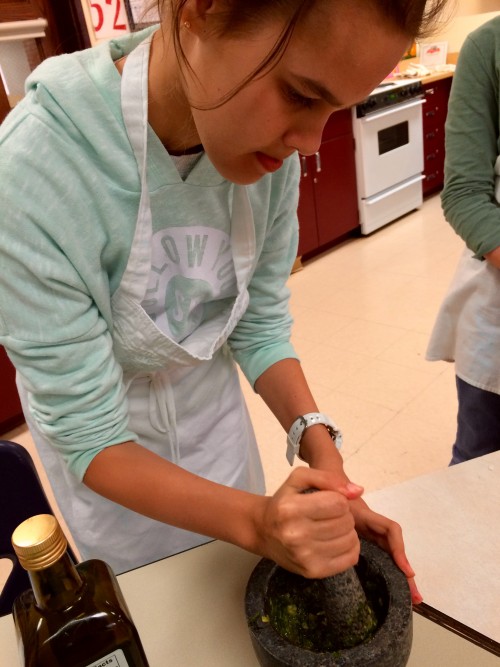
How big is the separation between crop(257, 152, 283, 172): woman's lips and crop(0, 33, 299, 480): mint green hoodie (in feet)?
0.43

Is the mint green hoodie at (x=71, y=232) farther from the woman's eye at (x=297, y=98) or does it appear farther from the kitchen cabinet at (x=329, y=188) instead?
the kitchen cabinet at (x=329, y=188)

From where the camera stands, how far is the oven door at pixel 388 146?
139 inches

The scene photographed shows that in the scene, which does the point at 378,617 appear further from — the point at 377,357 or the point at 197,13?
the point at 377,357

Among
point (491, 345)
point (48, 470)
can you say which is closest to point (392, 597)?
point (48, 470)

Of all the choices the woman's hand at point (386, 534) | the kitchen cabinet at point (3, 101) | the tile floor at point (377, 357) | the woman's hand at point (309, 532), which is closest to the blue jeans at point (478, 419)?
the tile floor at point (377, 357)

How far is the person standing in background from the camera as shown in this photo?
3.48 ft

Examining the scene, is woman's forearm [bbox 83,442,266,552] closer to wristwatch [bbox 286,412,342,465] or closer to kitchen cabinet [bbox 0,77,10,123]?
wristwatch [bbox 286,412,342,465]

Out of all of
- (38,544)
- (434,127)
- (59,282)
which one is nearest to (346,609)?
(38,544)

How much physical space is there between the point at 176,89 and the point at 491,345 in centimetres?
84

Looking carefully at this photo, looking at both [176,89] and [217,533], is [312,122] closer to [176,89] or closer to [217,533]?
[176,89]

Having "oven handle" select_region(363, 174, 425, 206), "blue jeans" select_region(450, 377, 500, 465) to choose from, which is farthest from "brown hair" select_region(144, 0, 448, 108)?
"oven handle" select_region(363, 174, 425, 206)

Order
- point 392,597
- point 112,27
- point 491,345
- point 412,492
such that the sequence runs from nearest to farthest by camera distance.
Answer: point 392,597
point 412,492
point 491,345
point 112,27

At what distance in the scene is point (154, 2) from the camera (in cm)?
62

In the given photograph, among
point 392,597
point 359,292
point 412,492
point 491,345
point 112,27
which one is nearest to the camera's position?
point 392,597
